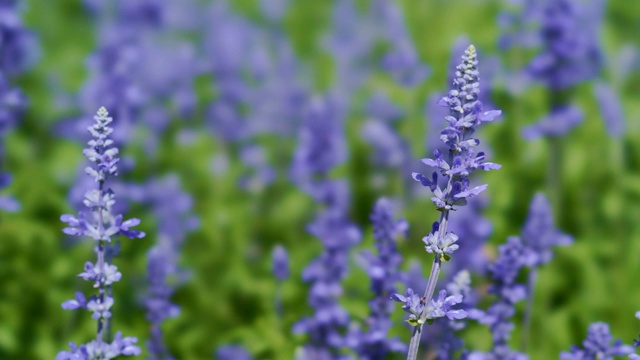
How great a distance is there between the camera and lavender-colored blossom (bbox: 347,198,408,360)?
3.59 m

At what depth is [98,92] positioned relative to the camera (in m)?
5.41

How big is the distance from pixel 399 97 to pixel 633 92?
2056mm

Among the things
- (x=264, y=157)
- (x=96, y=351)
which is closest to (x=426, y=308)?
(x=96, y=351)

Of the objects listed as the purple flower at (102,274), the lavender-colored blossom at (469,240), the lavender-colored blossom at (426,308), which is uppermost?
the lavender-colored blossom at (469,240)

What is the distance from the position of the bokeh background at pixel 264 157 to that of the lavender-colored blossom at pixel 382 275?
2.96 ft

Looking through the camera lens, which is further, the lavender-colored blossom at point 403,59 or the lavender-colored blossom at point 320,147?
the lavender-colored blossom at point 403,59

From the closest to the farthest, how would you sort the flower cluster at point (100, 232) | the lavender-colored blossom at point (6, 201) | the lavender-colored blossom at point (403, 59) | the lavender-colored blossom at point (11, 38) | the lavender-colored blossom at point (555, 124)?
the flower cluster at point (100, 232) < the lavender-colored blossom at point (6, 201) < the lavender-colored blossom at point (11, 38) < the lavender-colored blossom at point (555, 124) < the lavender-colored blossom at point (403, 59)

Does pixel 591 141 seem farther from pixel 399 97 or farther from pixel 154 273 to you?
pixel 154 273

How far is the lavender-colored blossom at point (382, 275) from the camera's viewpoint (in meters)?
3.59

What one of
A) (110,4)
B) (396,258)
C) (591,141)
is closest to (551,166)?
(591,141)

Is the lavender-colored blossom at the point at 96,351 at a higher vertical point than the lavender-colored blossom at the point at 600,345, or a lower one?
lower

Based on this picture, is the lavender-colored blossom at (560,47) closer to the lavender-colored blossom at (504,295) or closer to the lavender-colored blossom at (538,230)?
the lavender-colored blossom at (538,230)

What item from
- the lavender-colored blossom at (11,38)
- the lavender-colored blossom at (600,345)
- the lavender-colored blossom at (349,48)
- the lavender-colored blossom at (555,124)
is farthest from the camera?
the lavender-colored blossom at (349,48)

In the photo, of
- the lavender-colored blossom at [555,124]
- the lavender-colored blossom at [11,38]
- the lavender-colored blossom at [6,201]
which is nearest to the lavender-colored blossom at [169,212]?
the lavender-colored blossom at [6,201]
